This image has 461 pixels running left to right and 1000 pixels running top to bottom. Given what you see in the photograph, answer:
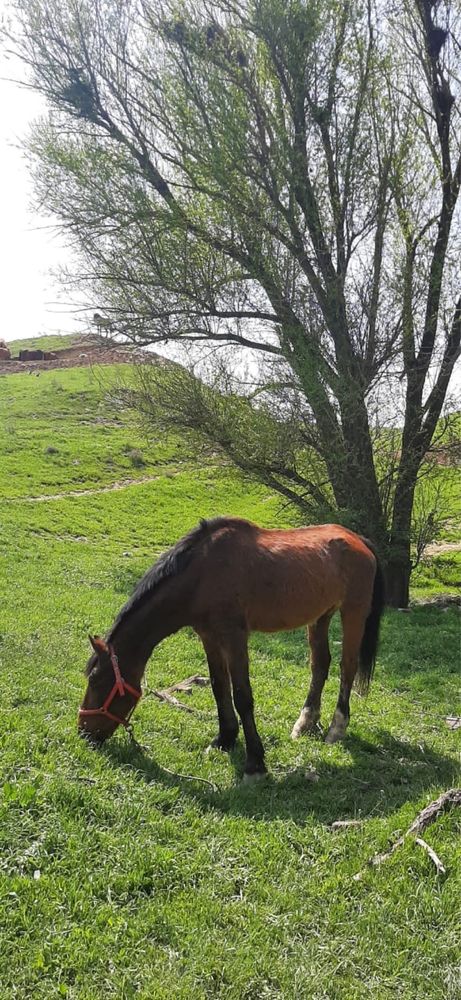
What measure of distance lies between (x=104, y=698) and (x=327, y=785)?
1.98 metres

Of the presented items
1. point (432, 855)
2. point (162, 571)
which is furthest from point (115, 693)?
point (432, 855)

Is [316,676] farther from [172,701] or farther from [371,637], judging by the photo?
[172,701]

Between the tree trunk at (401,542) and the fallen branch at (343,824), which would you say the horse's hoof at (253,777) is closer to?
the fallen branch at (343,824)

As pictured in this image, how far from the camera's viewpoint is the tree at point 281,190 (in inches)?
528

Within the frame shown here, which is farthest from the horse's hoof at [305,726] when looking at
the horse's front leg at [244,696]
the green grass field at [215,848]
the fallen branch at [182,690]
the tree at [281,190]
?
the tree at [281,190]

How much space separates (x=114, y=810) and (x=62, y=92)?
602 inches

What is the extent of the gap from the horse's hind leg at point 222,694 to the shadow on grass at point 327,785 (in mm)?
158

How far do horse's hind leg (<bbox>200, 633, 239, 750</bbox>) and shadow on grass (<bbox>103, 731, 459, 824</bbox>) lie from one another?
0.16 m

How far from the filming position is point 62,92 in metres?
14.5

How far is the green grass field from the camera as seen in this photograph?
10.2 feet

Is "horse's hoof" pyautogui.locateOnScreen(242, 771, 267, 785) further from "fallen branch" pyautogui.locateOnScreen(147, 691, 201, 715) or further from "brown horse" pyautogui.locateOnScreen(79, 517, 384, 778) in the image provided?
"fallen branch" pyautogui.locateOnScreen(147, 691, 201, 715)

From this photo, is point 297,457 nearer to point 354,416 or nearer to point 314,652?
point 354,416

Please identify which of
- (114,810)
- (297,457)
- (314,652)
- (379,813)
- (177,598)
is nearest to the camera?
(114,810)

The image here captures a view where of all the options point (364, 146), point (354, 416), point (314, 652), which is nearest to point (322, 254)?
point (364, 146)
